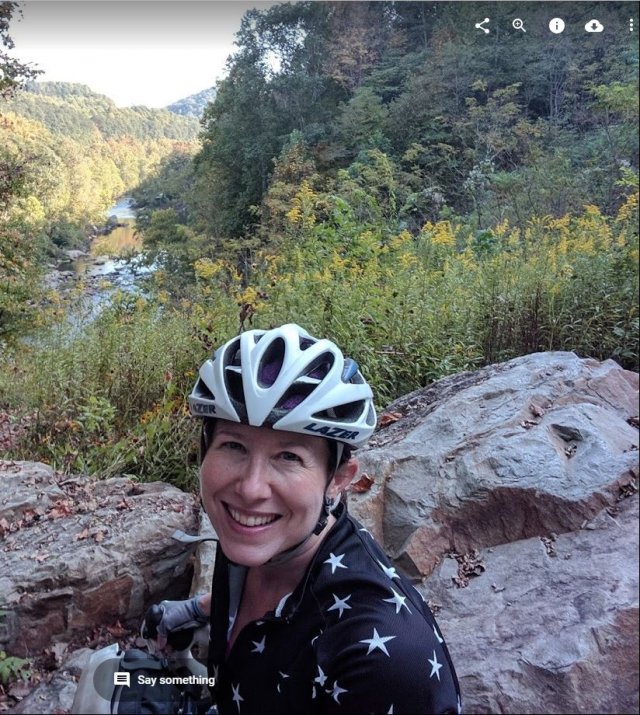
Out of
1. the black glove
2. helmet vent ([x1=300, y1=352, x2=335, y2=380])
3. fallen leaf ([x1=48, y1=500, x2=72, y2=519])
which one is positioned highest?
helmet vent ([x1=300, y1=352, x2=335, y2=380])

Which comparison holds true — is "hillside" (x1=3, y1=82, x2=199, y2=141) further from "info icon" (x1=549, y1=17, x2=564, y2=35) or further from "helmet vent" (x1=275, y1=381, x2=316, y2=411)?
"helmet vent" (x1=275, y1=381, x2=316, y2=411)

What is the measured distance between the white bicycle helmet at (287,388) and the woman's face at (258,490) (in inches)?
1.3

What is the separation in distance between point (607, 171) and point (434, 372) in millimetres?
992

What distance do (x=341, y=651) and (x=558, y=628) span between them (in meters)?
0.30

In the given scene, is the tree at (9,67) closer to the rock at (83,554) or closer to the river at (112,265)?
the river at (112,265)

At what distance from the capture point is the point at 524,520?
1223 millimetres

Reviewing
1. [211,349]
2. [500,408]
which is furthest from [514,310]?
[211,349]

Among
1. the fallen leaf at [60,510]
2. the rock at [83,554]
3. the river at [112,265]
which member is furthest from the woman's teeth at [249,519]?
the river at [112,265]

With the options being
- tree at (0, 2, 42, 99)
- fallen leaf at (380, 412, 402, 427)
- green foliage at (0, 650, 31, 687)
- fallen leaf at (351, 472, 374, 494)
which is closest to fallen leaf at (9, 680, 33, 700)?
green foliage at (0, 650, 31, 687)

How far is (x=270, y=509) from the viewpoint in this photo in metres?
0.94

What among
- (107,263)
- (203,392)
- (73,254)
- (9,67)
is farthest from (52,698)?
(73,254)

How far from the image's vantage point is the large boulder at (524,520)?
746mm

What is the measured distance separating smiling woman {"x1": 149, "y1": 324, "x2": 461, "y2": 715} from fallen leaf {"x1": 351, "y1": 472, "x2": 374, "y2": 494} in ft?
2.33

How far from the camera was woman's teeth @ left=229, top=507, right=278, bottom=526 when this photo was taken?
36.8 inches
